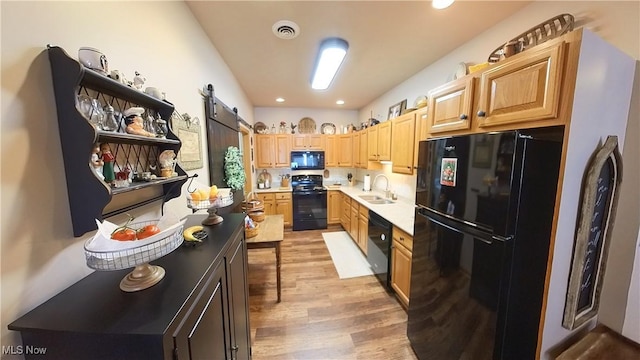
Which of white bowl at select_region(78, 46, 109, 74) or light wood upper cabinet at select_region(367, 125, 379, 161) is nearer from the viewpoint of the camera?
white bowl at select_region(78, 46, 109, 74)

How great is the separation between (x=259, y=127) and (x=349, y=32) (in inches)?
130

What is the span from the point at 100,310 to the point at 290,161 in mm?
4243

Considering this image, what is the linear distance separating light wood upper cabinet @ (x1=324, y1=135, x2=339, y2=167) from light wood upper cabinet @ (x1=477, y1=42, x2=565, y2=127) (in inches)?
142

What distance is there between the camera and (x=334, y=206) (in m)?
4.71

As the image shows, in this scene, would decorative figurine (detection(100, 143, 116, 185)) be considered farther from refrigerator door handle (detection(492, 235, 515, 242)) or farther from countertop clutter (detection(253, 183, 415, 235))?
countertop clutter (detection(253, 183, 415, 235))

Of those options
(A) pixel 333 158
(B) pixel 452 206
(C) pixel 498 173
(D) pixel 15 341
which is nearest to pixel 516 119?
(C) pixel 498 173

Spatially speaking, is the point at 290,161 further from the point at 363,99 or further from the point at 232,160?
the point at 232,160

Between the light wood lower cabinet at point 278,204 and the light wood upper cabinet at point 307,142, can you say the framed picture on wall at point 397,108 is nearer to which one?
the light wood upper cabinet at point 307,142

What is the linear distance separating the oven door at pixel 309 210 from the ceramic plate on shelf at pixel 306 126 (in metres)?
1.51

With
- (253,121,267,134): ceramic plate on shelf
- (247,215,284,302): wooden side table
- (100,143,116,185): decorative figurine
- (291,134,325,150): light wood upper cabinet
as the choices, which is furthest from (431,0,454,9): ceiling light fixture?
(253,121,267,134): ceramic plate on shelf

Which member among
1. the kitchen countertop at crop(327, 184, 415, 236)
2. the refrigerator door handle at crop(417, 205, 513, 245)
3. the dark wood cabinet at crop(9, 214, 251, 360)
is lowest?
the kitchen countertop at crop(327, 184, 415, 236)

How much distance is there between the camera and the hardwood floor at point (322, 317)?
5.77ft

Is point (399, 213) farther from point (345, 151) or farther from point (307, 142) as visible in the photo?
point (307, 142)

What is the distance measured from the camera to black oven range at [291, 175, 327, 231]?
177 inches
